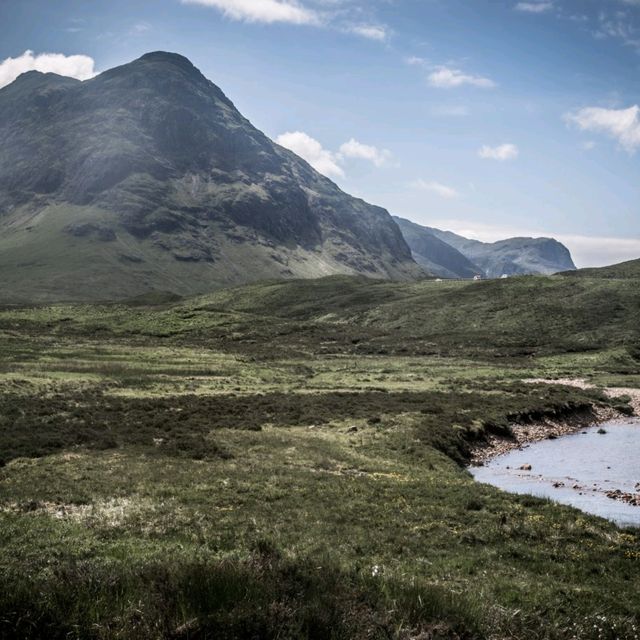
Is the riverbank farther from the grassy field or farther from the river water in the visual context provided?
the grassy field

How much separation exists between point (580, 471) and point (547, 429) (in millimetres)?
17151

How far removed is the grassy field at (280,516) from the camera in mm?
9086

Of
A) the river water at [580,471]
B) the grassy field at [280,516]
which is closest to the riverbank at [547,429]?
the river water at [580,471]

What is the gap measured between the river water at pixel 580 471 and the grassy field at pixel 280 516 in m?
3.22

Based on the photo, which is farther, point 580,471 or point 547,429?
point 547,429

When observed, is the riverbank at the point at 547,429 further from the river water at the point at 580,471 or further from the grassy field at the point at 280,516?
the grassy field at the point at 280,516

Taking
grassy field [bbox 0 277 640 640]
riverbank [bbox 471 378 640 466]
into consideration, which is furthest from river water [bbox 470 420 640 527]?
grassy field [bbox 0 277 640 640]

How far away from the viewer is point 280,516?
20.5m

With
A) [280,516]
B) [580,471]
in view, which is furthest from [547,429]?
[280,516]

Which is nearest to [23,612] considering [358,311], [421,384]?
[421,384]

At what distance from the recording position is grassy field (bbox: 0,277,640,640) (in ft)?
29.8

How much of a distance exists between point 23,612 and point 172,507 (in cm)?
1320

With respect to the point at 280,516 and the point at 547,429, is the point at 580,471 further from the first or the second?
the point at 280,516

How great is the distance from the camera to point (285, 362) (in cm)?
9694
